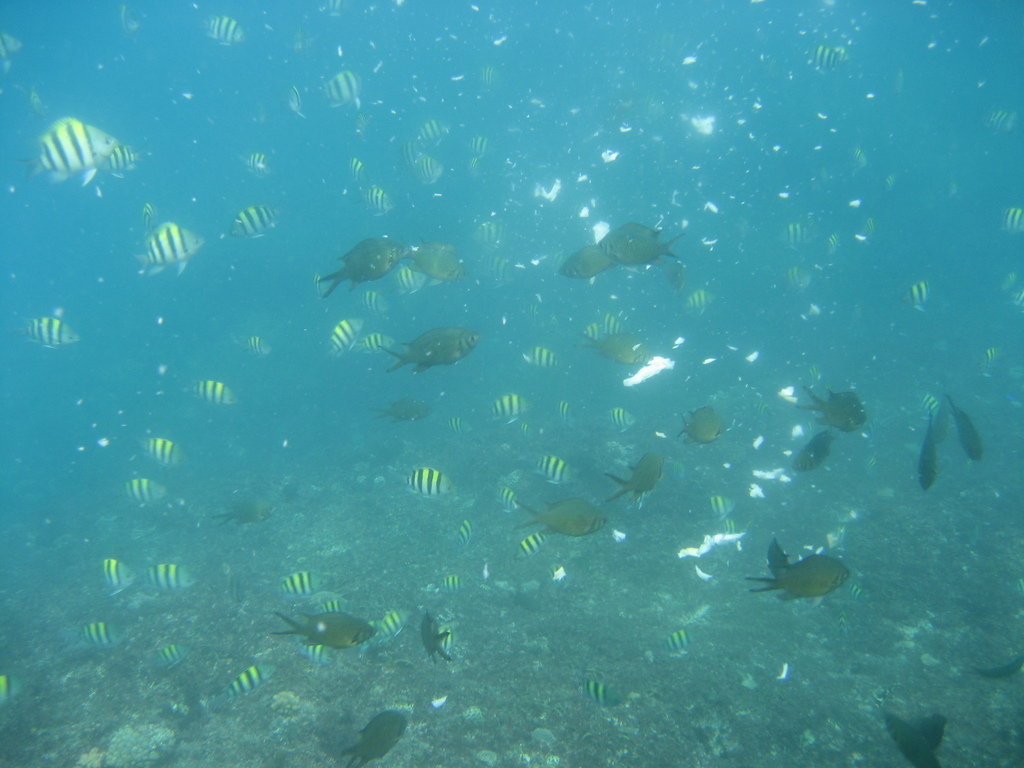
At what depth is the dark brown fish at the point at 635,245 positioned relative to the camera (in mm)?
4961

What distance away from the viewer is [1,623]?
28.8 ft

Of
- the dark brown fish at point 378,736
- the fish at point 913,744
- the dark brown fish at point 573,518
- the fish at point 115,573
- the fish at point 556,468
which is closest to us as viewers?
the fish at point 913,744

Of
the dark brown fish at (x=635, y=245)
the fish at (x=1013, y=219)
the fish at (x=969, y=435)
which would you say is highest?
the fish at (x=1013, y=219)

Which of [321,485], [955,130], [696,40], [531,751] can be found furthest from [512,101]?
[955,130]

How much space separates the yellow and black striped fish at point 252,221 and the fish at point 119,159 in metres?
1.29

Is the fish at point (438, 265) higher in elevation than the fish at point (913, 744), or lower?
higher

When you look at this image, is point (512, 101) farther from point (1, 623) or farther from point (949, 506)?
point (1, 623)

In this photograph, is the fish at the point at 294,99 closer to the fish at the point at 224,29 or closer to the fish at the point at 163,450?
the fish at the point at 224,29

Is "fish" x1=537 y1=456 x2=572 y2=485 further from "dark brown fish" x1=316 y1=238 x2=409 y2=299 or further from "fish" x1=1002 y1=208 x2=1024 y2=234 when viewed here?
"fish" x1=1002 y1=208 x2=1024 y2=234

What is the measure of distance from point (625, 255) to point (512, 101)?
1977 cm

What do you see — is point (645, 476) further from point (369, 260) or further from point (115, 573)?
point (115, 573)

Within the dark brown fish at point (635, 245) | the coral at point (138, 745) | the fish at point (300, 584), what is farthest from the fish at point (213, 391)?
the dark brown fish at point (635, 245)

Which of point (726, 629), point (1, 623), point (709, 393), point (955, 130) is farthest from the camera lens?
point (955, 130)

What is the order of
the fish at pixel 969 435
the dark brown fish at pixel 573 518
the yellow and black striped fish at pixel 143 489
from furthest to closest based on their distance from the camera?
1. the yellow and black striped fish at pixel 143 489
2. the fish at pixel 969 435
3. the dark brown fish at pixel 573 518
